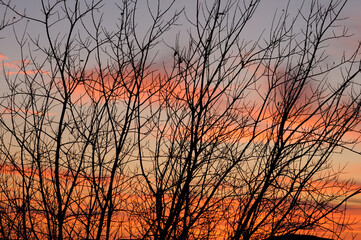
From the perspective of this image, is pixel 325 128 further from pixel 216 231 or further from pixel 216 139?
pixel 216 231

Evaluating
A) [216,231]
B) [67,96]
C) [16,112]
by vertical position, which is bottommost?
[216,231]

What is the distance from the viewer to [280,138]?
577 centimetres

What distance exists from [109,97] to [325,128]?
285cm

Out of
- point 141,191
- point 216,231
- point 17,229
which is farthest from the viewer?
point 216,231

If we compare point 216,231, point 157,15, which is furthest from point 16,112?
point 216,231

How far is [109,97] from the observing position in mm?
5965

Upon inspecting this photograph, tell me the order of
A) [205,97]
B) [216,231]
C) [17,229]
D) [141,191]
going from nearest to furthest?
[205,97] < [17,229] < [141,191] < [216,231]

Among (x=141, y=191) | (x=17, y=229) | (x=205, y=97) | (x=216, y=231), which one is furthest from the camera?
(x=216, y=231)

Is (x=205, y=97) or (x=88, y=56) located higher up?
(x=88, y=56)

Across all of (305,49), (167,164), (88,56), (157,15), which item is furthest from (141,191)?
(305,49)

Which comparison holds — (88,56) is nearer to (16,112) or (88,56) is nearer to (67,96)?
(67,96)

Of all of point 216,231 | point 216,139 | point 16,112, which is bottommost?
point 216,231

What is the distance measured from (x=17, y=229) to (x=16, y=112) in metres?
1.69

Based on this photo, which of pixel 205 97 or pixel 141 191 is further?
pixel 141 191
